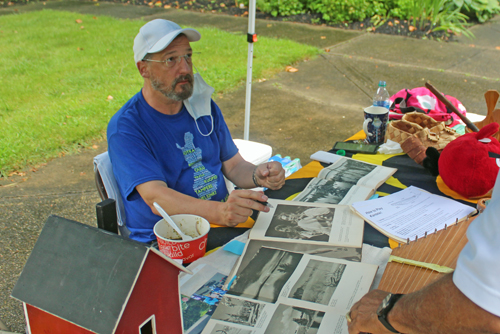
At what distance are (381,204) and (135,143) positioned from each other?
1.03 m

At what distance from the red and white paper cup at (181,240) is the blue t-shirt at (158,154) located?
0.35 metres

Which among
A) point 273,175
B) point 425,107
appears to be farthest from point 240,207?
point 425,107

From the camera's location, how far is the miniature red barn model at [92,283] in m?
0.73

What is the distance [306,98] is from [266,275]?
431cm

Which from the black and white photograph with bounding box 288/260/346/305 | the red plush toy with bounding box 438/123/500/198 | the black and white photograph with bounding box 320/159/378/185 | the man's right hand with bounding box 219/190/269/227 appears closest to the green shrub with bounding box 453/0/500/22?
the black and white photograph with bounding box 320/159/378/185

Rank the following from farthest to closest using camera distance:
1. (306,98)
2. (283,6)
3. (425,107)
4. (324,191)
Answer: (283,6)
(306,98)
(425,107)
(324,191)

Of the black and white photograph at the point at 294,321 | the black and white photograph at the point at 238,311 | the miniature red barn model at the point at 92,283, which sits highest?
the miniature red barn model at the point at 92,283

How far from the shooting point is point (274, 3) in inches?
332

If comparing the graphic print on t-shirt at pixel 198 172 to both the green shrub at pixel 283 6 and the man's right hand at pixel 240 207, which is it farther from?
the green shrub at pixel 283 6

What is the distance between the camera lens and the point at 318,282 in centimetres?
117

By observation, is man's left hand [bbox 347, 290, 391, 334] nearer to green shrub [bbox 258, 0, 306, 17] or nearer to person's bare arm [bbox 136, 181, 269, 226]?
person's bare arm [bbox 136, 181, 269, 226]

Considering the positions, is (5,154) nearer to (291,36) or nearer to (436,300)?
(436,300)

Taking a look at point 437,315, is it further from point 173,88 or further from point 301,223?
point 173,88

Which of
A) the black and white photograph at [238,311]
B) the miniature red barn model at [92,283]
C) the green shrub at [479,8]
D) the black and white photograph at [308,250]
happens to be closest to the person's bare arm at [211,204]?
the black and white photograph at [308,250]
